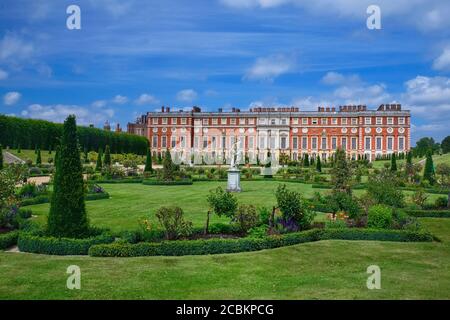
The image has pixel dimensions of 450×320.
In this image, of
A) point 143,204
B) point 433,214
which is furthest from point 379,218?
point 143,204

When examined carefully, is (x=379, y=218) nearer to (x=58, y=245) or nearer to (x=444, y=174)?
(x=58, y=245)

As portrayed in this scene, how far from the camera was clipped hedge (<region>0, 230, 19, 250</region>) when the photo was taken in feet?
29.7

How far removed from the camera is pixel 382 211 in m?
10.5

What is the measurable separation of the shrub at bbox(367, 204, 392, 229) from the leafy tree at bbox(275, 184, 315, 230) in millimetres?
1336

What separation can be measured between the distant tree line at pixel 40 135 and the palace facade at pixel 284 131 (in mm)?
9576

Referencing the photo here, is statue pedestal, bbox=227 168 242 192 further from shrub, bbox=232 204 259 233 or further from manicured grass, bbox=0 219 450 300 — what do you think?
manicured grass, bbox=0 219 450 300

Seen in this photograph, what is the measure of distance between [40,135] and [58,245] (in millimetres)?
38330

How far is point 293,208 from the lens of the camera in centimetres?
1016

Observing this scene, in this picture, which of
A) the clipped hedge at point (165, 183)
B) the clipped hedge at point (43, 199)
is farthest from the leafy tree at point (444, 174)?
the clipped hedge at point (43, 199)

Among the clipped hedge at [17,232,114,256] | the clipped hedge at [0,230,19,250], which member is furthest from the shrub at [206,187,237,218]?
the clipped hedge at [0,230,19,250]

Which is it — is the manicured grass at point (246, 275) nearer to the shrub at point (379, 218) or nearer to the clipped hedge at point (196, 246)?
the clipped hedge at point (196, 246)

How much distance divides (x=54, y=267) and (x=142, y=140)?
56.9 m
